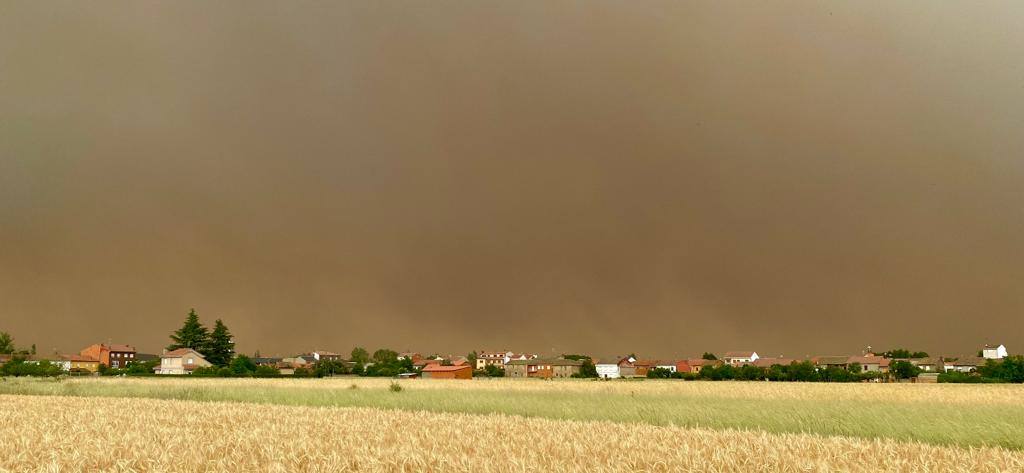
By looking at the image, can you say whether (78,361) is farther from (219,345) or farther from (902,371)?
(902,371)

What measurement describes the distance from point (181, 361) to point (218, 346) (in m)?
7.70

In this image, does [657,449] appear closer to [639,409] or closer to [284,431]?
[284,431]

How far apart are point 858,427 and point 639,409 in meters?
7.81

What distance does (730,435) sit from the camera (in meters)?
14.8

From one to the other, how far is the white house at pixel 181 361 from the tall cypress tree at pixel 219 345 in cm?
353

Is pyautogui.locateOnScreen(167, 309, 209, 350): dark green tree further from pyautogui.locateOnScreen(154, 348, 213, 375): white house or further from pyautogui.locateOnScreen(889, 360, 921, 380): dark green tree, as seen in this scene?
pyautogui.locateOnScreen(889, 360, 921, 380): dark green tree

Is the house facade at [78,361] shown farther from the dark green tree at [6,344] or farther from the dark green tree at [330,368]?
the dark green tree at [330,368]

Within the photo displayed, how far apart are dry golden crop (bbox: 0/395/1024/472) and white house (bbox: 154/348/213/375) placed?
114 m

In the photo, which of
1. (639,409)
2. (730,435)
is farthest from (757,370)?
(730,435)

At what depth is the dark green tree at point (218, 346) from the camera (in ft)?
424

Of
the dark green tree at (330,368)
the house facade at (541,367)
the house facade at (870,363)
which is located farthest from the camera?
the house facade at (541,367)

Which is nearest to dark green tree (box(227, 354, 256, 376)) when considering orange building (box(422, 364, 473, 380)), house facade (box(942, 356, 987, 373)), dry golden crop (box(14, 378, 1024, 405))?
orange building (box(422, 364, 473, 380))

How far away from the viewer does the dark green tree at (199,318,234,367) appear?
12925cm

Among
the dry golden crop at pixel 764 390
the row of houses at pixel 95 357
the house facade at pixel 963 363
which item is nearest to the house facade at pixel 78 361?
the row of houses at pixel 95 357
